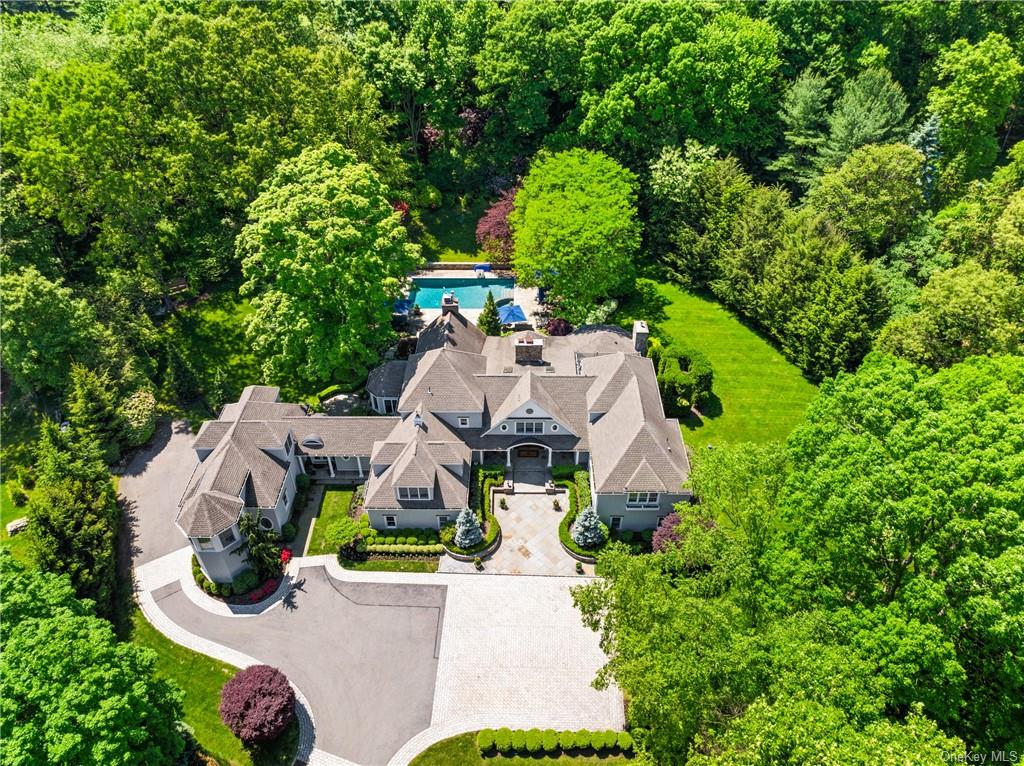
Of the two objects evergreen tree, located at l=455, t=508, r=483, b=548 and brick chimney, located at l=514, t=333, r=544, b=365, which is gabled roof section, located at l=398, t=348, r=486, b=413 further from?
evergreen tree, located at l=455, t=508, r=483, b=548

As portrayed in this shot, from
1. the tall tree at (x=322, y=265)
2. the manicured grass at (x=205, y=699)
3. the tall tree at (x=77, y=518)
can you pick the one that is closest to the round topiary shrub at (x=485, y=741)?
the manicured grass at (x=205, y=699)

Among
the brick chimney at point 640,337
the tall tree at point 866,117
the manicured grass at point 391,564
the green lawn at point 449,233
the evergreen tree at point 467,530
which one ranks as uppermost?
the tall tree at point 866,117

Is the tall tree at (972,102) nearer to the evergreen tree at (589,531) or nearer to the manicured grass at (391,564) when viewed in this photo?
the evergreen tree at (589,531)

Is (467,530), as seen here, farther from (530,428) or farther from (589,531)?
(530,428)

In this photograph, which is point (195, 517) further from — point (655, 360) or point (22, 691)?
point (655, 360)

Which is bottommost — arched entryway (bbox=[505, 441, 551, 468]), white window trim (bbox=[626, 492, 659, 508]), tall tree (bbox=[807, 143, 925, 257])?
arched entryway (bbox=[505, 441, 551, 468])

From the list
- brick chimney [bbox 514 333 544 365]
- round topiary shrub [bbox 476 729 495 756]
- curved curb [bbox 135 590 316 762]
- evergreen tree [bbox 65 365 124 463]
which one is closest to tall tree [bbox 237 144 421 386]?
brick chimney [bbox 514 333 544 365]
